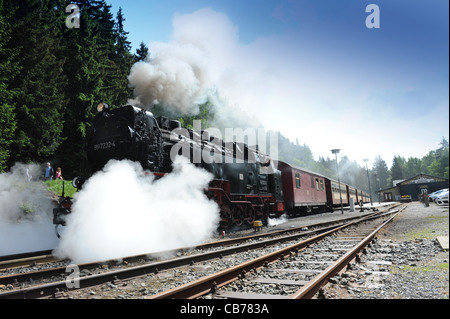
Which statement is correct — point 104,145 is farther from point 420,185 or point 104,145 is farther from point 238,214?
point 420,185

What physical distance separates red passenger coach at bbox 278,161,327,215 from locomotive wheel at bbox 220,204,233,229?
7183 millimetres

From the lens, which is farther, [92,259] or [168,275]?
[92,259]

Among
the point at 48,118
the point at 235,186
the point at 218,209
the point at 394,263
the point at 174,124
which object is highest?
the point at 48,118

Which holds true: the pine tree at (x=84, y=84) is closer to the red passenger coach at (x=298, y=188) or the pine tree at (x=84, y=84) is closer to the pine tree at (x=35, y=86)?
Answer: the pine tree at (x=35, y=86)

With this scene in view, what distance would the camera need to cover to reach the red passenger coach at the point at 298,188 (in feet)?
53.8

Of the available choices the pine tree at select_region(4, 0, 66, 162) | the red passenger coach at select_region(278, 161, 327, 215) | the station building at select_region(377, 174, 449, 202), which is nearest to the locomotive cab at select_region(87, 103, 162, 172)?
the pine tree at select_region(4, 0, 66, 162)

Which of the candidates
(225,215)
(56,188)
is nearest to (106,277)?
(225,215)

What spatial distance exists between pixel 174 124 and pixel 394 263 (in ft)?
21.9

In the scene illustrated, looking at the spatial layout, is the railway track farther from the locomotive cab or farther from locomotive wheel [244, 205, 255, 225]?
Answer: locomotive wheel [244, 205, 255, 225]
